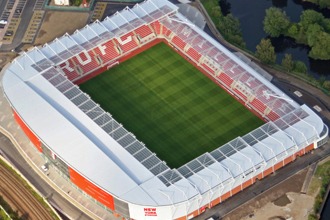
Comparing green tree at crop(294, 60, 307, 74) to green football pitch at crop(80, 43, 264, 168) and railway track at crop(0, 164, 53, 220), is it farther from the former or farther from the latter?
railway track at crop(0, 164, 53, 220)

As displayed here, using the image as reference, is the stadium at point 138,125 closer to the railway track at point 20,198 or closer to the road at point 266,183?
the road at point 266,183

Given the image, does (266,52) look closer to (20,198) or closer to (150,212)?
(150,212)

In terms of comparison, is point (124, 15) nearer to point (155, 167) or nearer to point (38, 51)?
point (38, 51)

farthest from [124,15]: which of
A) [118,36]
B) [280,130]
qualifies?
[280,130]

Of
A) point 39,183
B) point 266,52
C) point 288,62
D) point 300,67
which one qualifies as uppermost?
point 288,62

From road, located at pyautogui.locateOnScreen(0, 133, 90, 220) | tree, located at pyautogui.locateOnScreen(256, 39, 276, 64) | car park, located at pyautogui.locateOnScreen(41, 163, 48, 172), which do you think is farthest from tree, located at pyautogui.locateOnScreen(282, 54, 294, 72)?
road, located at pyautogui.locateOnScreen(0, 133, 90, 220)

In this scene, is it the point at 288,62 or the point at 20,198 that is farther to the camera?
the point at 288,62

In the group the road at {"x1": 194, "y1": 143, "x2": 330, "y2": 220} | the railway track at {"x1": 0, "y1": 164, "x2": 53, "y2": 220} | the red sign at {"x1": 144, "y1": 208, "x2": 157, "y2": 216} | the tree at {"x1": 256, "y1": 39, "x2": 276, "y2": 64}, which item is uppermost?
the tree at {"x1": 256, "y1": 39, "x2": 276, "y2": 64}

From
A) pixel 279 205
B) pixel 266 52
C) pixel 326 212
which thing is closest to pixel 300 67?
pixel 266 52
